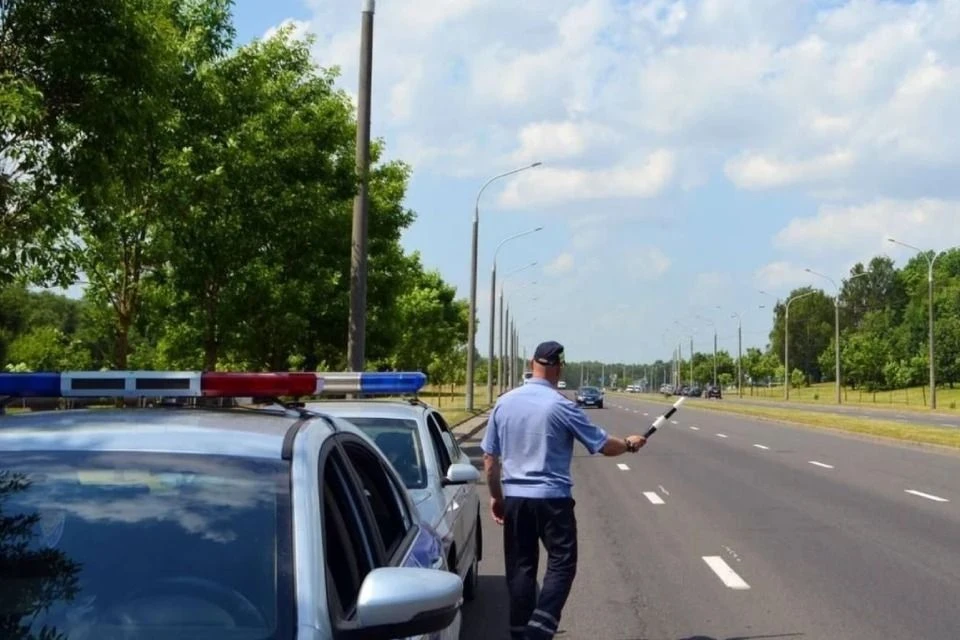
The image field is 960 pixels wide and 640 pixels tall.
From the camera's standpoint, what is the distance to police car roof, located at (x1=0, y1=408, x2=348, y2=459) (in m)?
3.79

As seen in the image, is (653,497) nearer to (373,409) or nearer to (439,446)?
(439,446)

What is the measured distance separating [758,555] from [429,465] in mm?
4733

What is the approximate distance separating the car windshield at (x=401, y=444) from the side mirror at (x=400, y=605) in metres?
4.60

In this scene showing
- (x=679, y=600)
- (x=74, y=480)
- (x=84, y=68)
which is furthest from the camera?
(x=84, y=68)

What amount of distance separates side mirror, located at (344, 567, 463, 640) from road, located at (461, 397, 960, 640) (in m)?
4.86

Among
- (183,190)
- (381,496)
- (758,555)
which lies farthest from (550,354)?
(183,190)

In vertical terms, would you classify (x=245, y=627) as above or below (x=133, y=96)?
below

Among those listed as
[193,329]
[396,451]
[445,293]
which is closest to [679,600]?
[396,451]

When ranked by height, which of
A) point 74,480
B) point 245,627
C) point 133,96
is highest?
point 133,96

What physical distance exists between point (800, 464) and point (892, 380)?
9650 centimetres

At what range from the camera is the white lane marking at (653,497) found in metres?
17.3

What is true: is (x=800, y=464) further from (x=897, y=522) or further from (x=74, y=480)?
(x=74, y=480)

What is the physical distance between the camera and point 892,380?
380 ft

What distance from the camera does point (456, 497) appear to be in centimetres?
864
